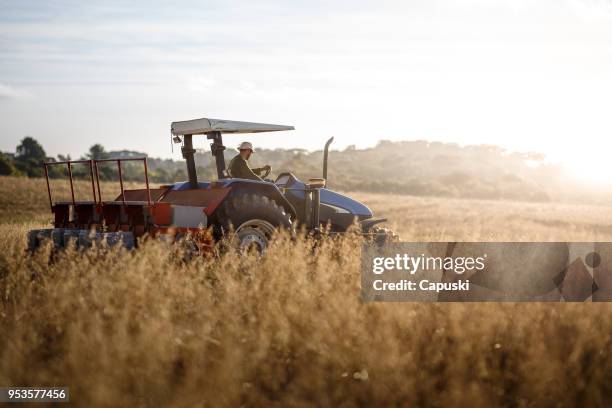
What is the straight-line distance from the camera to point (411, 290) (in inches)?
231

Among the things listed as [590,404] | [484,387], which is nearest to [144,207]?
[484,387]

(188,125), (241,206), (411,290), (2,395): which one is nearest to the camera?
(2,395)

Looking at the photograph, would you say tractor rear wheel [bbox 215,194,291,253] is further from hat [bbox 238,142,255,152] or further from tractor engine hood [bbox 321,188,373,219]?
tractor engine hood [bbox 321,188,373,219]

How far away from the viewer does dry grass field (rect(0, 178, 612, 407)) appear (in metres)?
3.78

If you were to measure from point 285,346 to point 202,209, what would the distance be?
244 cm

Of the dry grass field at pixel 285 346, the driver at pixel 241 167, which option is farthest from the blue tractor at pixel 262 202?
the dry grass field at pixel 285 346

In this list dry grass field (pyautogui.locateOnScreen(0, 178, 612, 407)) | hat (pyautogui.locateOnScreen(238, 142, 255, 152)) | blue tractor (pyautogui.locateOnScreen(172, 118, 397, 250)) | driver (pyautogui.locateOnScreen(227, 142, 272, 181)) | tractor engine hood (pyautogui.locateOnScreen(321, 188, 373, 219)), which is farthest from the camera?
tractor engine hood (pyautogui.locateOnScreen(321, 188, 373, 219))

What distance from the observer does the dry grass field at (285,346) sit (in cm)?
378

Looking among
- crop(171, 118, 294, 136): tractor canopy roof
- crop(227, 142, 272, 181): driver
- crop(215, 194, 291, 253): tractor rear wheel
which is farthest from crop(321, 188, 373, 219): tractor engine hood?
crop(215, 194, 291, 253): tractor rear wheel

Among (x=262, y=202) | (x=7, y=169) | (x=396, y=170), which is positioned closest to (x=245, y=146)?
(x=262, y=202)

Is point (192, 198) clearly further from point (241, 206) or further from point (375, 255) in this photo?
point (375, 255)

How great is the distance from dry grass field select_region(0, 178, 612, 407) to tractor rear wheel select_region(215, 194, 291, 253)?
2.24ft

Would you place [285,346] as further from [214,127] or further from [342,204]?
[342,204]

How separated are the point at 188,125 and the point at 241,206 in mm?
1333
